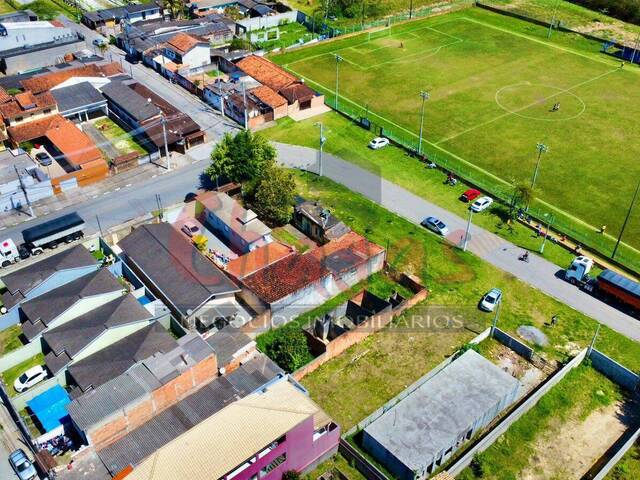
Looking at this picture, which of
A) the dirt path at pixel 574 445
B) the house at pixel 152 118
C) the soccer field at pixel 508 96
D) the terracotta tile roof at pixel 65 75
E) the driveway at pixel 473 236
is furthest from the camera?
the terracotta tile roof at pixel 65 75

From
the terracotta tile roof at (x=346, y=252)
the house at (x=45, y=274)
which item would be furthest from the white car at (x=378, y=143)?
the house at (x=45, y=274)

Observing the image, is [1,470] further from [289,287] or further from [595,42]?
[595,42]

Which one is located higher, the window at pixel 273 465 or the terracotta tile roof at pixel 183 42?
the terracotta tile roof at pixel 183 42

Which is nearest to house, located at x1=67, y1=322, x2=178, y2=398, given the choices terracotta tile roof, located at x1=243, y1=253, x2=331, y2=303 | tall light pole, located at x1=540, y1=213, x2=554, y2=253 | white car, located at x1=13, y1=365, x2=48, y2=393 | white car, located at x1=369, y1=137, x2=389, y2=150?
white car, located at x1=13, y1=365, x2=48, y2=393

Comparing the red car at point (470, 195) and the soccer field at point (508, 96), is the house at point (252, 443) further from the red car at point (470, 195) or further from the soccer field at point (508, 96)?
the soccer field at point (508, 96)

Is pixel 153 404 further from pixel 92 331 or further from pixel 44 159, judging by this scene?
pixel 44 159

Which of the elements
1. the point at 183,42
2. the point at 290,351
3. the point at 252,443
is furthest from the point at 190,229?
the point at 183,42
